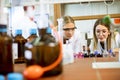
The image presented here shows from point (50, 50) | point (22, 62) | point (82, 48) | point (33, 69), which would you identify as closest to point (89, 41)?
point (82, 48)

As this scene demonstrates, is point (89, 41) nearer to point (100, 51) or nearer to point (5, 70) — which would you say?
point (100, 51)

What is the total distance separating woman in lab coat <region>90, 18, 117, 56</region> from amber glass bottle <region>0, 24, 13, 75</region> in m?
0.80

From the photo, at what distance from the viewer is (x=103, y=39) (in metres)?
1.39

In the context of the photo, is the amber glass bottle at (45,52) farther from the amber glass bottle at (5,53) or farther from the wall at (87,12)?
the wall at (87,12)

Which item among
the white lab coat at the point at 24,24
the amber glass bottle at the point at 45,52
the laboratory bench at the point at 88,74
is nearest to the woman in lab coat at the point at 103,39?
the white lab coat at the point at 24,24

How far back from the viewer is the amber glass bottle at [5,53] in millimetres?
591

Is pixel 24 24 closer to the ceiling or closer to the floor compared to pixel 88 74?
closer to the ceiling

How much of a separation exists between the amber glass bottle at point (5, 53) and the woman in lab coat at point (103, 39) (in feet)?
2.62

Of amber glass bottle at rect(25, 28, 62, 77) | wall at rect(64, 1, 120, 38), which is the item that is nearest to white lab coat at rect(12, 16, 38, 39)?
wall at rect(64, 1, 120, 38)

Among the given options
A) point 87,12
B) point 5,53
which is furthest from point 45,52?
point 87,12

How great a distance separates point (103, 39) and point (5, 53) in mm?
937

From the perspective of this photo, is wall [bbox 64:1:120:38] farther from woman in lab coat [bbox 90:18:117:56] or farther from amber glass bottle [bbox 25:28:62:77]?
amber glass bottle [bbox 25:28:62:77]

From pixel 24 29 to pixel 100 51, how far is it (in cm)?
53

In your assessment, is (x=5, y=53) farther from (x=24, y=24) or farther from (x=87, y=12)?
(x=87, y=12)
